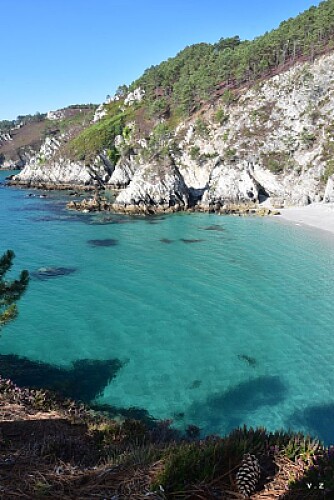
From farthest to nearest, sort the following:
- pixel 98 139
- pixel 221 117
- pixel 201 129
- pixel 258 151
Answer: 1. pixel 98 139
2. pixel 201 129
3. pixel 221 117
4. pixel 258 151

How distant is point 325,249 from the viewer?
40.8m

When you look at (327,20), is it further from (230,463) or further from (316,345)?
(230,463)

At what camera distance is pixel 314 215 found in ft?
191

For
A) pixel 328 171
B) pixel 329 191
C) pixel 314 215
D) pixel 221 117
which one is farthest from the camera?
pixel 221 117

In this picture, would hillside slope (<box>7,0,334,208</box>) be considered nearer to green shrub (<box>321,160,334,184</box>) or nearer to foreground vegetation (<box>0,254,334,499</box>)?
green shrub (<box>321,160,334,184</box>)

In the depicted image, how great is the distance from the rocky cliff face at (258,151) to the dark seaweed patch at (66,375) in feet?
175

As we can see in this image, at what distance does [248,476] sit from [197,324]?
1823 centimetres

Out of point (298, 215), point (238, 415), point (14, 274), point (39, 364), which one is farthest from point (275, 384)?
point (298, 215)

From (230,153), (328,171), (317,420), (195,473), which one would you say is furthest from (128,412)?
(230,153)

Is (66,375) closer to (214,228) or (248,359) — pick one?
(248,359)

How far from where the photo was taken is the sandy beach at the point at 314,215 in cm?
5284

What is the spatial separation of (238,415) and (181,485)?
11.4 meters

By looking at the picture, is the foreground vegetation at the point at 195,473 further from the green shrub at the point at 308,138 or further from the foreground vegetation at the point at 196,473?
the green shrub at the point at 308,138

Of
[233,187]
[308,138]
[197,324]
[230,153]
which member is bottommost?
[197,324]
